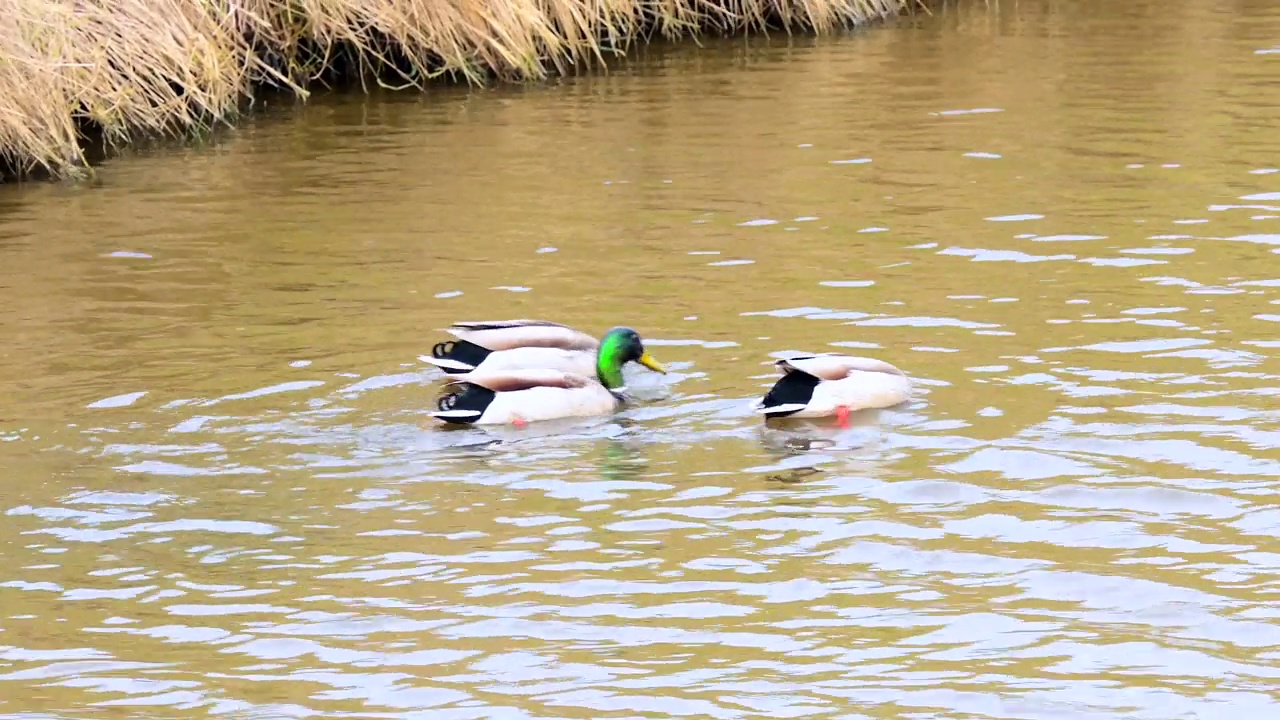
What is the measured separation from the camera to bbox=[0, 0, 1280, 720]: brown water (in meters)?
6.34

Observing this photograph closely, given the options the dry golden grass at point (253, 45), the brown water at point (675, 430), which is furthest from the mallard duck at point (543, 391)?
the dry golden grass at point (253, 45)

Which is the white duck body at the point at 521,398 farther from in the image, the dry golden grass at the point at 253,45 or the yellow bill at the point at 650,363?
the dry golden grass at the point at 253,45

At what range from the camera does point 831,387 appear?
29.6ft

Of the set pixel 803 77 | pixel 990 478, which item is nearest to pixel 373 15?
pixel 803 77

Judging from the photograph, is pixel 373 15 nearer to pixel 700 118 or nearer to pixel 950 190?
pixel 700 118

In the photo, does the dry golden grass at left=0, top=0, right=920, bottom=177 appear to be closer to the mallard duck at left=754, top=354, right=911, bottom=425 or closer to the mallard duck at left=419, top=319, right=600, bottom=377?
the mallard duck at left=419, top=319, right=600, bottom=377

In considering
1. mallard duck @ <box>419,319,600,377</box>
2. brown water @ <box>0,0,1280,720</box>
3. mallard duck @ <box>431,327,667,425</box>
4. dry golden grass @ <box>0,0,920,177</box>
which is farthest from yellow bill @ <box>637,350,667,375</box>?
dry golden grass @ <box>0,0,920,177</box>

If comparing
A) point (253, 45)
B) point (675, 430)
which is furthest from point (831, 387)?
point (253, 45)

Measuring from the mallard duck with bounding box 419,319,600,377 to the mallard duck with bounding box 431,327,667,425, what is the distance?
0.32ft

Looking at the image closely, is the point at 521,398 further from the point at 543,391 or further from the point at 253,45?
the point at 253,45

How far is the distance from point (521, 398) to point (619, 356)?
701mm

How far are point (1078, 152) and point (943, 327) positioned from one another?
459 cm

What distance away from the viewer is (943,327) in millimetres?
10391

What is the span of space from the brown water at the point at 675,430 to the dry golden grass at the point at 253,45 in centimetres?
49
